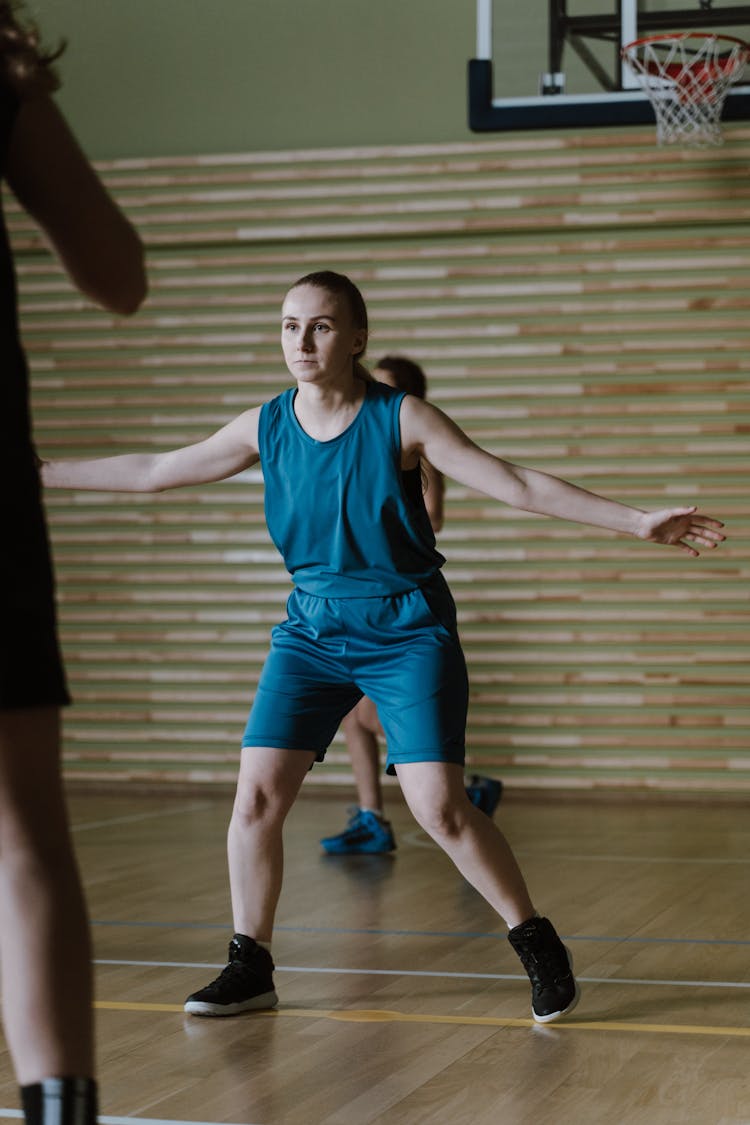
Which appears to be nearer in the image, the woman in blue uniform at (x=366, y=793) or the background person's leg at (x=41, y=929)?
the background person's leg at (x=41, y=929)

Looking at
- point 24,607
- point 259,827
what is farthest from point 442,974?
point 24,607

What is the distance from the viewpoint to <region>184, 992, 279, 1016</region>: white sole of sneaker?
3.43 metres

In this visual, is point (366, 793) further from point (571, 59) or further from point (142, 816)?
point (571, 59)

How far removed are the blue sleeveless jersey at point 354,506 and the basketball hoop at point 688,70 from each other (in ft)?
13.0

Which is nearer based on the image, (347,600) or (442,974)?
(347,600)

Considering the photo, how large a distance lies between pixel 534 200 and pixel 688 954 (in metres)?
4.87

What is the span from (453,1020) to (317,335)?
1.58 meters

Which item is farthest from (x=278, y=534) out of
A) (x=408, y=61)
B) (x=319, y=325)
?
(x=408, y=61)

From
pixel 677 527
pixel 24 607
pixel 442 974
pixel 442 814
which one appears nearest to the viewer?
pixel 24 607

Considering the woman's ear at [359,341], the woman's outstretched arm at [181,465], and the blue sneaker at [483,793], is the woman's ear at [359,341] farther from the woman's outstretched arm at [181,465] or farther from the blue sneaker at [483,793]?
the blue sneaker at [483,793]

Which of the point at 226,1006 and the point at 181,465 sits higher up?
the point at 181,465

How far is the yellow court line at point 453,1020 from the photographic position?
10.8 feet

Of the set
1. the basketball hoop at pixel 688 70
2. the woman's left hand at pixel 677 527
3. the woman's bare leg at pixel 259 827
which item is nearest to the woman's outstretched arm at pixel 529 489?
the woman's left hand at pixel 677 527

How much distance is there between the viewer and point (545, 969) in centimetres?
340
